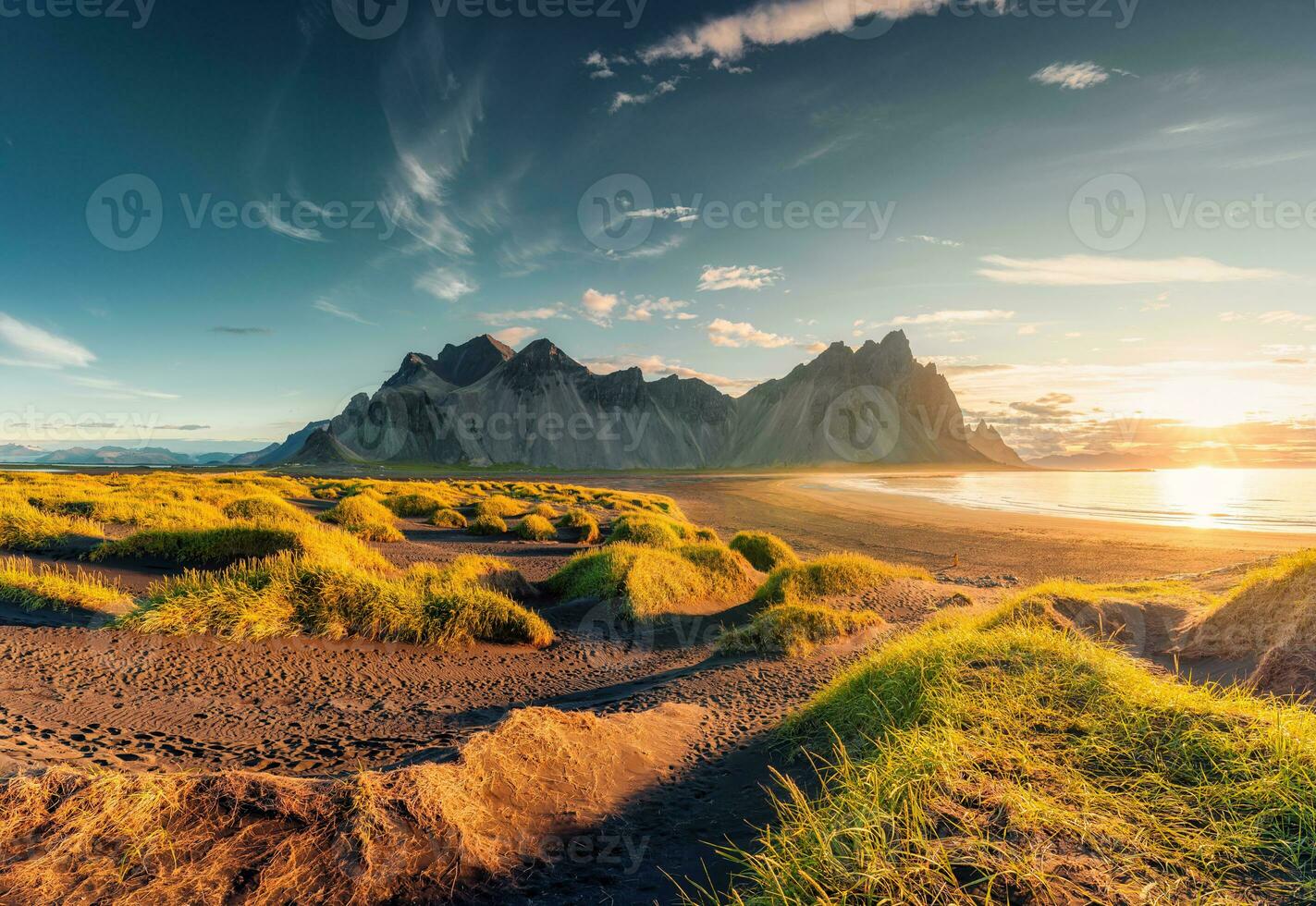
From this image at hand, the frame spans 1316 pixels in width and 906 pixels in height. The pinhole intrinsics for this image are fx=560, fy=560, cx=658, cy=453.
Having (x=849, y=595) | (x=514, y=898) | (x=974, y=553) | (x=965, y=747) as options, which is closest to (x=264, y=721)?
(x=514, y=898)

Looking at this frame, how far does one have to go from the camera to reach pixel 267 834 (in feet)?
12.1

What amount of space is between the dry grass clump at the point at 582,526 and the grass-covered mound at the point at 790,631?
12.2 meters

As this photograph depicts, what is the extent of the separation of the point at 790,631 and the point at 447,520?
60.6 ft

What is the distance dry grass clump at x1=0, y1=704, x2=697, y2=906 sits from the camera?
129 inches

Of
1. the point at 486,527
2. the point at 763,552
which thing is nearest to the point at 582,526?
the point at 486,527

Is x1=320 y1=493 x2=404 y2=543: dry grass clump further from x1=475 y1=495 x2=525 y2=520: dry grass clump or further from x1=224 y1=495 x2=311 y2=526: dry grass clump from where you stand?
x1=475 y1=495 x2=525 y2=520: dry grass clump

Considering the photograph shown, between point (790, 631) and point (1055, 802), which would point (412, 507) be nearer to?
point (790, 631)

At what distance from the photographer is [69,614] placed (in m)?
8.12

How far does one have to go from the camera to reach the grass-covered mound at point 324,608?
27.2 ft

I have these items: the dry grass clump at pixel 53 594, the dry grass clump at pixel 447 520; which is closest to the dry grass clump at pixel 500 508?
the dry grass clump at pixel 447 520

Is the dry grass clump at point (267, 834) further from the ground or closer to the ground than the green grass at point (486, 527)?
further from the ground

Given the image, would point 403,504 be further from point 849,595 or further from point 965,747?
point 965,747

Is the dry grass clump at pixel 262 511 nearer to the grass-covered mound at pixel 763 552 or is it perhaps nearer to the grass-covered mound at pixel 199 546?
the grass-covered mound at pixel 199 546

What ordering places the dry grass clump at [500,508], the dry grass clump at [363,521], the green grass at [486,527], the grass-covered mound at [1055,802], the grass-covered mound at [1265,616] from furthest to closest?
the dry grass clump at [500,508], the green grass at [486,527], the dry grass clump at [363,521], the grass-covered mound at [1265,616], the grass-covered mound at [1055,802]
